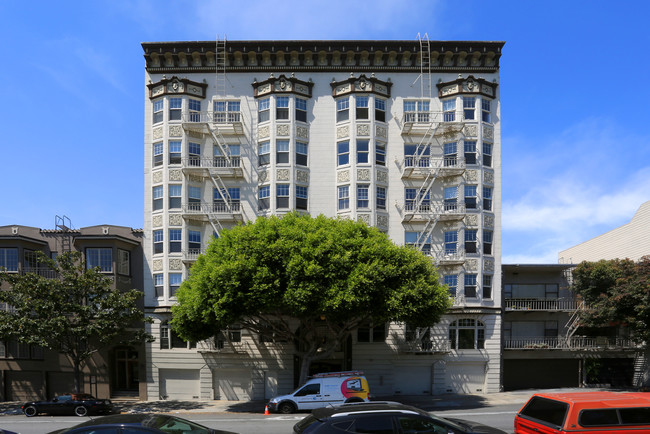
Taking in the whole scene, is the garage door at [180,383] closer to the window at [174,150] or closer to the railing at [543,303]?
the window at [174,150]

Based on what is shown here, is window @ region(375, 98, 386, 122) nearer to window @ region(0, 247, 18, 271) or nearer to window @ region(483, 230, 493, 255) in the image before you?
window @ region(483, 230, 493, 255)

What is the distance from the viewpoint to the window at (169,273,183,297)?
99.5ft

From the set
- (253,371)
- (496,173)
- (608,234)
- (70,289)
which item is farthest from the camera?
(608,234)

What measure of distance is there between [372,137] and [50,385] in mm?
27577

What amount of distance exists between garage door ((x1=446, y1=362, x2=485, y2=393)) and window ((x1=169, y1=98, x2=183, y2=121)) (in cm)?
2489

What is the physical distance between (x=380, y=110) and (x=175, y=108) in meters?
14.2

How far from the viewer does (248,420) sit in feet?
66.3

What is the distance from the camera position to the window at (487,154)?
31500 mm

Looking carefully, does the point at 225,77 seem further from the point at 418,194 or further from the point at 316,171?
the point at 418,194

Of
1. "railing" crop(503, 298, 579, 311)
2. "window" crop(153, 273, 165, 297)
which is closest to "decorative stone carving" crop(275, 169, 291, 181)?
"window" crop(153, 273, 165, 297)

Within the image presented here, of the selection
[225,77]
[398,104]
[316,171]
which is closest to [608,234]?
[398,104]

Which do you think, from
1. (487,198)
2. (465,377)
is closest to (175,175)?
(487,198)

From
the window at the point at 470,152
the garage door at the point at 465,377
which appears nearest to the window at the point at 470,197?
the window at the point at 470,152

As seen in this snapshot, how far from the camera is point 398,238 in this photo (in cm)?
3108
